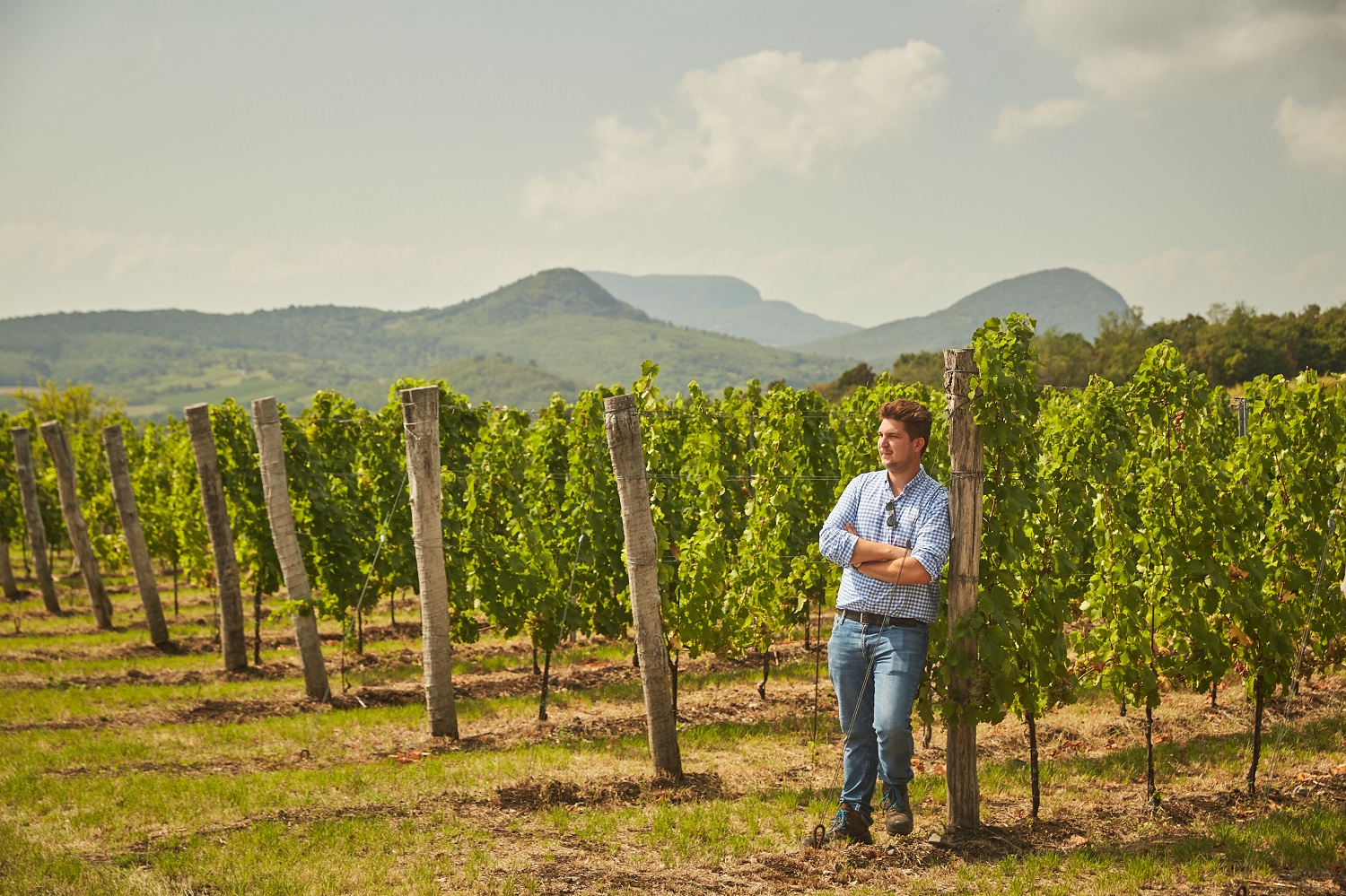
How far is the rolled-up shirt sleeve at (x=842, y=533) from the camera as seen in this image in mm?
4215

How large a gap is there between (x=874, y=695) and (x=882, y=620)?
0.37 m

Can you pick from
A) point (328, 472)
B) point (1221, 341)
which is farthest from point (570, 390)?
point (328, 472)

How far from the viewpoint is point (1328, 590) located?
19.5 feet

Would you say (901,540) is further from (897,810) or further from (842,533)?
(897,810)

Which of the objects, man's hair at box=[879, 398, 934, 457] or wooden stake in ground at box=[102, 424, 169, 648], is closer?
man's hair at box=[879, 398, 934, 457]

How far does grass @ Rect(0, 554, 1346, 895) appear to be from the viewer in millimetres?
4281

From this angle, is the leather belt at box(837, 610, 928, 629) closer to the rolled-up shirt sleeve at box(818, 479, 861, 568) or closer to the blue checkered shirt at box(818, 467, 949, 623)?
the blue checkered shirt at box(818, 467, 949, 623)

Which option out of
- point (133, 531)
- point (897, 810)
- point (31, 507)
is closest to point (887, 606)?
point (897, 810)

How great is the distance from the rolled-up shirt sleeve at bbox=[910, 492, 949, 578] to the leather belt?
0.29 meters

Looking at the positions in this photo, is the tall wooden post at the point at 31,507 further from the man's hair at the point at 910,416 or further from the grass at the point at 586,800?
the man's hair at the point at 910,416

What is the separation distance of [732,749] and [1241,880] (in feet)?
11.0

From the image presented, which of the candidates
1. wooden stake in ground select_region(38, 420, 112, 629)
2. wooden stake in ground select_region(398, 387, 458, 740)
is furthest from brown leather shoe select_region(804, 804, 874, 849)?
wooden stake in ground select_region(38, 420, 112, 629)

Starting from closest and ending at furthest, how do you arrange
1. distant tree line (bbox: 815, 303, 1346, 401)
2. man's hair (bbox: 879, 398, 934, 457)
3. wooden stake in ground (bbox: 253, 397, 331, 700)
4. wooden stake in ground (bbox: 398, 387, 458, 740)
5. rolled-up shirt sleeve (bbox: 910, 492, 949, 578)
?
1. rolled-up shirt sleeve (bbox: 910, 492, 949, 578)
2. man's hair (bbox: 879, 398, 934, 457)
3. wooden stake in ground (bbox: 398, 387, 458, 740)
4. wooden stake in ground (bbox: 253, 397, 331, 700)
5. distant tree line (bbox: 815, 303, 1346, 401)

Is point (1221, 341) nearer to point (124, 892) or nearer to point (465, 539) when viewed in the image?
point (465, 539)
